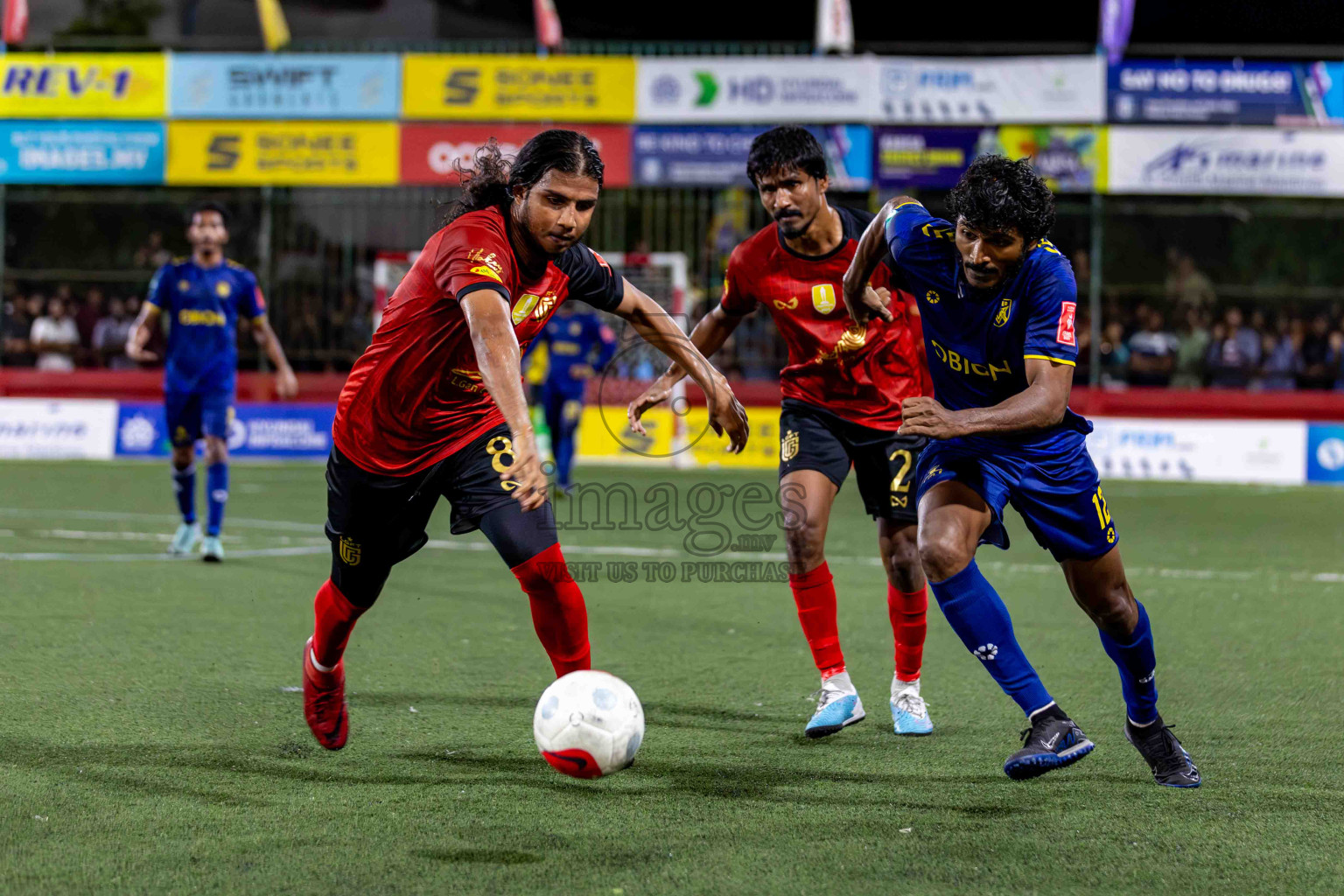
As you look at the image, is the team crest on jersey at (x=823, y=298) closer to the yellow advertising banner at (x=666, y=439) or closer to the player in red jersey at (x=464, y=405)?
the player in red jersey at (x=464, y=405)

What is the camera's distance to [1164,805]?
4.02m

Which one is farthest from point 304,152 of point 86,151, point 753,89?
point 753,89

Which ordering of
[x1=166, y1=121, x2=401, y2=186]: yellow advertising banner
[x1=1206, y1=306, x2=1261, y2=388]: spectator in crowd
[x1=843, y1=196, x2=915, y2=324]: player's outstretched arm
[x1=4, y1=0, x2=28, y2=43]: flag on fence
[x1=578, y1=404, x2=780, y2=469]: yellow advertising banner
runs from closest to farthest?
[x1=843, y1=196, x2=915, y2=324]: player's outstretched arm
[x1=578, y1=404, x2=780, y2=469]: yellow advertising banner
[x1=1206, y1=306, x2=1261, y2=388]: spectator in crowd
[x1=166, y1=121, x2=401, y2=186]: yellow advertising banner
[x1=4, y1=0, x2=28, y2=43]: flag on fence

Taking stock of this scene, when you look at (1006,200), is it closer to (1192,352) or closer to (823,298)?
(823,298)

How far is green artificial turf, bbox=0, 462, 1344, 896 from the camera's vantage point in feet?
11.2

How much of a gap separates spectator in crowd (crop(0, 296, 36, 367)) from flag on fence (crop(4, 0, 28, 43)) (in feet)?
13.5

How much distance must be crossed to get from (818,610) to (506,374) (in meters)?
2.07

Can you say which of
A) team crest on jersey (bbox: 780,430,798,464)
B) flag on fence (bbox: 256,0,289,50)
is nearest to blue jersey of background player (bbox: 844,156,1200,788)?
team crest on jersey (bbox: 780,430,798,464)

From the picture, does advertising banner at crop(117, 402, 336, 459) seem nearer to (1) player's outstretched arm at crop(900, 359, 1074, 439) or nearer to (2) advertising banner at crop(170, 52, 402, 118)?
(2) advertising banner at crop(170, 52, 402, 118)

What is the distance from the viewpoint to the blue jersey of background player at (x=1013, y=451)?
4062 millimetres

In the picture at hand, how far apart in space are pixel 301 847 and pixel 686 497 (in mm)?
11371

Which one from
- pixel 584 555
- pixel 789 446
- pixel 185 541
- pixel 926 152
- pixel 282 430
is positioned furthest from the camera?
pixel 926 152

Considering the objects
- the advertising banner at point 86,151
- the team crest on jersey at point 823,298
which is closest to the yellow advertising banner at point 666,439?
the advertising banner at point 86,151

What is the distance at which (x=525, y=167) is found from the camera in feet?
13.1
